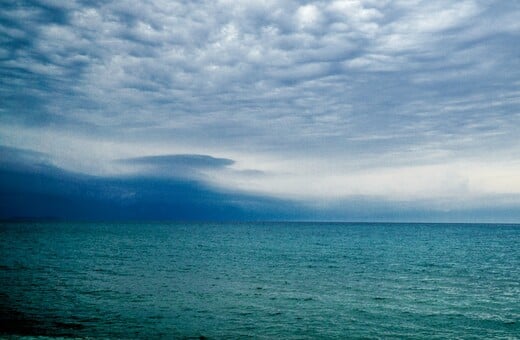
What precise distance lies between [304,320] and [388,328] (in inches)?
217

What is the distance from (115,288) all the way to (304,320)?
20.3 meters

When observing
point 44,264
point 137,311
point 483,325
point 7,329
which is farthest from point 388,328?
point 44,264

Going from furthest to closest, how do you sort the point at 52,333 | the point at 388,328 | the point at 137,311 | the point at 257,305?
the point at 257,305 → the point at 137,311 → the point at 388,328 → the point at 52,333

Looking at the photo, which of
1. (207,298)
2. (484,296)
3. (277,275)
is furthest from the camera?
(277,275)

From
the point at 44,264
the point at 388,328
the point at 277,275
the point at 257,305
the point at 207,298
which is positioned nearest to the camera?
the point at 388,328

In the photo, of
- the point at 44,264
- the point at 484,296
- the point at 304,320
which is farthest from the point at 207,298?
the point at 44,264

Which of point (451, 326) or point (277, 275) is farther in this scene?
point (277, 275)

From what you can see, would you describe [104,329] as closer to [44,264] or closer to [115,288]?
[115,288]

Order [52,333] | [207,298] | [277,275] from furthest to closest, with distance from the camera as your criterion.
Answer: [277,275]
[207,298]
[52,333]

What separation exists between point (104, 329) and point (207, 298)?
10394 millimetres

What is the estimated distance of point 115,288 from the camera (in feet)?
122

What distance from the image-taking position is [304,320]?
1041 inches

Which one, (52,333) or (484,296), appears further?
(484,296)

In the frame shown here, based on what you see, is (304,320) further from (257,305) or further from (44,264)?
(44,264)
